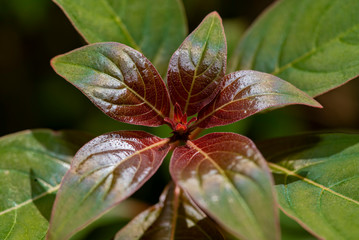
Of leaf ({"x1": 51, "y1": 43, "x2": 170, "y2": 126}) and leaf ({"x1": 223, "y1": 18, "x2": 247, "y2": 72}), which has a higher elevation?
leaf ({"x1": 51, "y1": 43, "x2": 170, "y2": 126})

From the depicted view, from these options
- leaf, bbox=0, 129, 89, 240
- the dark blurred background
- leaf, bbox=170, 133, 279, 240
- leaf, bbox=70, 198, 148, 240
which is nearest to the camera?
leaf, bbox=170, 133, 279, 240

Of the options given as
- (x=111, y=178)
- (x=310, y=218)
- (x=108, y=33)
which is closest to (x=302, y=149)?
(x=310, y=218)

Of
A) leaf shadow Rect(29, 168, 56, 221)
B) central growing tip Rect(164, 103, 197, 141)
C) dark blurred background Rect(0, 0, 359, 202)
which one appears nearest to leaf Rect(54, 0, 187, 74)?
central growing tip Rect(164, 103, 197, 141)

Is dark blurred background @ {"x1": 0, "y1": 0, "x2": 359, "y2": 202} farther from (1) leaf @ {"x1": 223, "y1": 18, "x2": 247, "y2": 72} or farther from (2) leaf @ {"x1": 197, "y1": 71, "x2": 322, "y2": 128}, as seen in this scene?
(2) leaf @ {"x1": 197, "y1": 71, "x2": 322, "y2": 128}

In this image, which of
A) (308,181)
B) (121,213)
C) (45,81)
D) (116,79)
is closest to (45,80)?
(45,81)

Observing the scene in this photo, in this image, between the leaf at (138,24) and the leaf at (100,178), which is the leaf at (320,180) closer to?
the leaf at (100,178)

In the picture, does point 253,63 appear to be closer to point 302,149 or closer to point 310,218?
point 302,149
